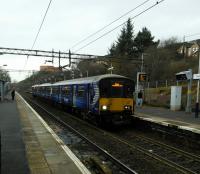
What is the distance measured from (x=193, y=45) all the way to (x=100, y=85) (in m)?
76.6

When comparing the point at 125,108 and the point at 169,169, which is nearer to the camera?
the point at 169,169

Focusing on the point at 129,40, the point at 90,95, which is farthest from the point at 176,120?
the point at 129,40

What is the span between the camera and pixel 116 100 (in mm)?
19484

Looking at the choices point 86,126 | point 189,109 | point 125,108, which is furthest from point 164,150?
point 189,109

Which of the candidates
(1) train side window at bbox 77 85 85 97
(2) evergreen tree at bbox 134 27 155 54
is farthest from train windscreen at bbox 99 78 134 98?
(2) evergreen tree at bbox 134 27 155 54

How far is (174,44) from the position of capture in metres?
69.4

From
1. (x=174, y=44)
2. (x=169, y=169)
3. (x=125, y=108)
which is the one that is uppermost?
(x=174, y=44)

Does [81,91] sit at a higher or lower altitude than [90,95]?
higher

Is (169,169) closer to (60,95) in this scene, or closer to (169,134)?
(169,134)

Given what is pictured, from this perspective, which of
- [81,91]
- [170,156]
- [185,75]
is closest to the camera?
[170,156]

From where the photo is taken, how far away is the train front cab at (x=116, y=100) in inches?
755

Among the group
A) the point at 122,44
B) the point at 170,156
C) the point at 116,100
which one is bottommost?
the point at 170,156

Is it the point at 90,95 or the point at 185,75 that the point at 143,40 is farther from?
the point at 90,95

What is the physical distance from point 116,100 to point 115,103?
169 millimetres
